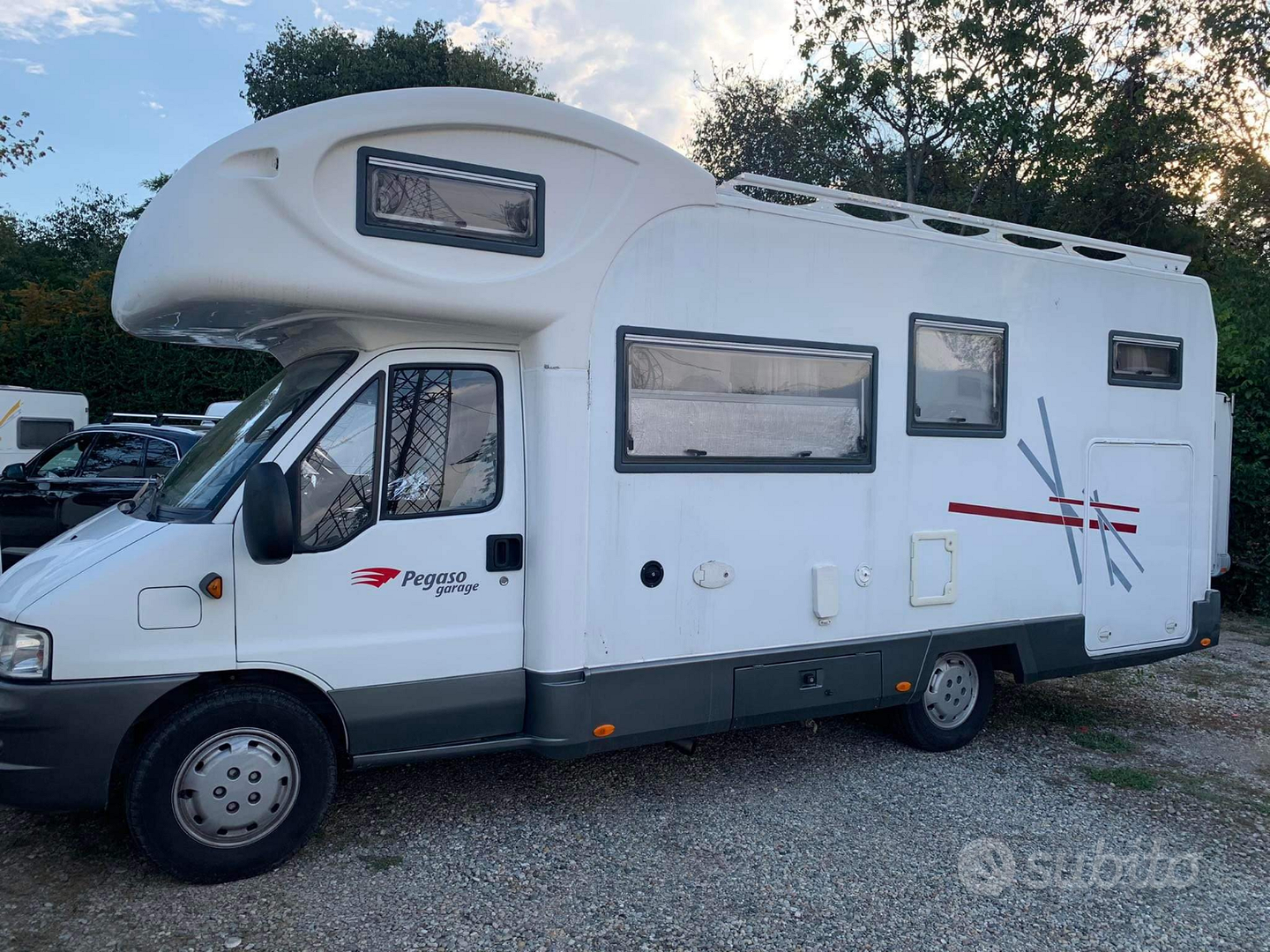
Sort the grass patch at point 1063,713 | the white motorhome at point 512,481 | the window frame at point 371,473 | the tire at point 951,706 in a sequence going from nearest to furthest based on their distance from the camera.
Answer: the white motorhome at point 512,481 < the window frame at point 371,473 < the tire at point 951,706 < the grass patch at point 1063,713

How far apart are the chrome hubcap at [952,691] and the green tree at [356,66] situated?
19.9 meters

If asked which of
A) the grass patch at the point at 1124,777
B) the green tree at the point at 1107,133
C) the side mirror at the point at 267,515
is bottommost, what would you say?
the grass patch at the point at 1124,777

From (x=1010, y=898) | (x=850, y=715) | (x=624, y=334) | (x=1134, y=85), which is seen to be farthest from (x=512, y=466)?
(x=1134, y=85)

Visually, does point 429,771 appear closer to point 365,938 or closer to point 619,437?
point 365,938

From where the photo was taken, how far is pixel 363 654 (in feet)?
13.3

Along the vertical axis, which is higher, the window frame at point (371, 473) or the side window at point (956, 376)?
the side window at point (956, 376)

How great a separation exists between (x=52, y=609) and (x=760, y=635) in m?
3.10

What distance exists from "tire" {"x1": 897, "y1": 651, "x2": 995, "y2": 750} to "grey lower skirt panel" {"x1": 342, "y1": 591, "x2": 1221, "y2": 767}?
213 millimetres

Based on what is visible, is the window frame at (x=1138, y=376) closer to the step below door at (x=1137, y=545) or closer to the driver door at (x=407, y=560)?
the step below door at (x=1137, y=545)

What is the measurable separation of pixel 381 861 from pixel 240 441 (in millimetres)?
1956

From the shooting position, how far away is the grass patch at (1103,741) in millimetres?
6035

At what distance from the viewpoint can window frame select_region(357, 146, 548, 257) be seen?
3.97 metres

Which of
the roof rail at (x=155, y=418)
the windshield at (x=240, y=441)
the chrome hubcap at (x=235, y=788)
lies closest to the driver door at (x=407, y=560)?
the windshield at (x=240, y=441)

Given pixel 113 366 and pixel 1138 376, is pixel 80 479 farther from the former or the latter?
pixel 1138 376
